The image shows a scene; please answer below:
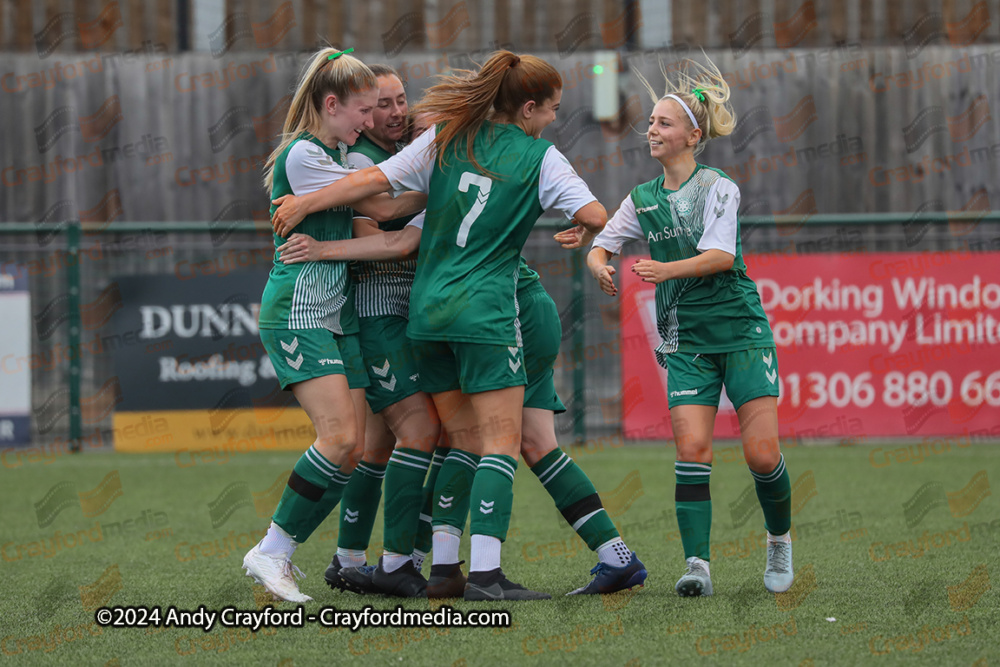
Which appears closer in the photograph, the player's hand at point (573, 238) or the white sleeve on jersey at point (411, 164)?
the white sleeve on jersey at point (411, 164)

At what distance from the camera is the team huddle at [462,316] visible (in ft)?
12.2

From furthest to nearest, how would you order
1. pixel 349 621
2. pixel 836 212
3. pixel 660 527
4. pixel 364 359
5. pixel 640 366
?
pixel 836 212 < pixel 640 366 < pixel 660 527 < pixel 364 359 < pixel 349 621

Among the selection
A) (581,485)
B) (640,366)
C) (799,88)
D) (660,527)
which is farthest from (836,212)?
(581,485)

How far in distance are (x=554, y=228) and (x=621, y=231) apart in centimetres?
534

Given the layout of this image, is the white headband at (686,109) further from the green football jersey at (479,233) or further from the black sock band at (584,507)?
the black sock band at (584,507)

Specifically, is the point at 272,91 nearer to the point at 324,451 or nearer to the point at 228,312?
the point at 228,312

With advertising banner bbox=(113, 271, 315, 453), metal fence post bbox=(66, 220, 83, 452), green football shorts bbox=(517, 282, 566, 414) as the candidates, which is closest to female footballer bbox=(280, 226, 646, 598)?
green football shorts bbox=(517, 282, 566, 414)

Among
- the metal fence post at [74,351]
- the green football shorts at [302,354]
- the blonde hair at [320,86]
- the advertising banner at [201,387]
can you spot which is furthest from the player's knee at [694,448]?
the metal fence post at [74,351]

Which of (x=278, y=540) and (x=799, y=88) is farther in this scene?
(x=799, y=88)

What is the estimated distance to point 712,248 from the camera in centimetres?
388

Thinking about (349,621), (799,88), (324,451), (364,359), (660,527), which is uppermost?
(799,88)

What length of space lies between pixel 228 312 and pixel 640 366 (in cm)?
327

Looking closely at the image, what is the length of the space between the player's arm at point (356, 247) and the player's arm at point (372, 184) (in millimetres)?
75

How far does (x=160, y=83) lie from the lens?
1214 cm
